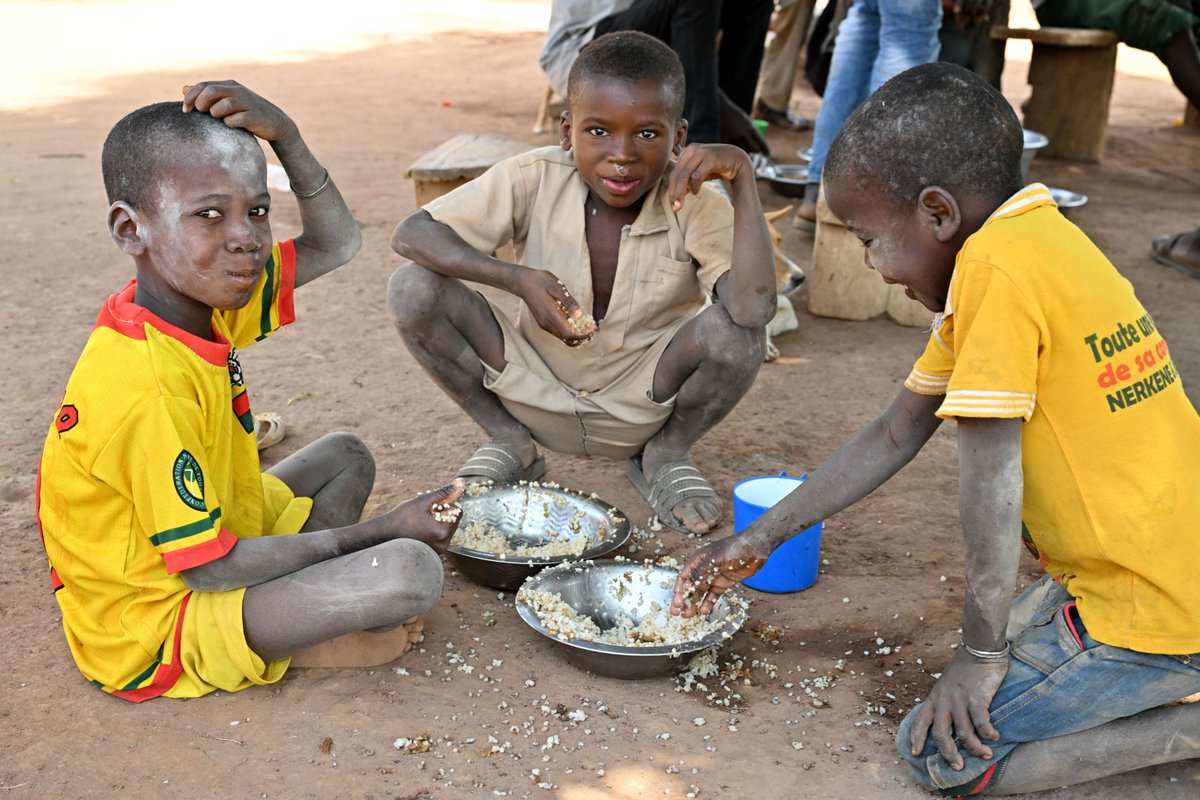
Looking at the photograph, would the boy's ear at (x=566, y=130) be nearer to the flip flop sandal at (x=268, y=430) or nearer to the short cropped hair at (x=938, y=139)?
the flip flop sandal at (x=268, y=430)

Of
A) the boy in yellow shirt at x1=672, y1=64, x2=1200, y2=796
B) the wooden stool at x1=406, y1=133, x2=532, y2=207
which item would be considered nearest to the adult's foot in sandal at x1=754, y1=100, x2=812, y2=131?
the wooden stool at x1=406, y1=133, x2=532, y2=207

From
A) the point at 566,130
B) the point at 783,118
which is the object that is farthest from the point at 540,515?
the point at 783,118

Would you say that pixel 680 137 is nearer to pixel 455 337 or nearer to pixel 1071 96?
pixel 455 337

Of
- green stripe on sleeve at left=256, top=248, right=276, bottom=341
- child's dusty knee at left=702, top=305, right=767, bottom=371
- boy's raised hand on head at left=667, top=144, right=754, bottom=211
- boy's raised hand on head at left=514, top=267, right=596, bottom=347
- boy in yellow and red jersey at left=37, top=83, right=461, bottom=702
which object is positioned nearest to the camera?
boy in yellow and red jersey at left=37, top=83, right=461, bottom=702

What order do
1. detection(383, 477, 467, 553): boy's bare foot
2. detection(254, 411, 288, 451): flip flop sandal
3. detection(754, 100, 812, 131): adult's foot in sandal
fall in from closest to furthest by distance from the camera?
1. detection(383, 477, 467, 553): boy's bare foot
2. detection(254, 411, 288, 451): flip flop sandal
3. detection(754, 100, 812, 131): adult's foot in sandal

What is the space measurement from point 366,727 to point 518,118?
22.7 feet

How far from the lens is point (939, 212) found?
188 cm

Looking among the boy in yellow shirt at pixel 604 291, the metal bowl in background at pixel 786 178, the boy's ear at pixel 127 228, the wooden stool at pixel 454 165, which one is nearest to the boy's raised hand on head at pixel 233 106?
the boy's ear at pixel 127 228

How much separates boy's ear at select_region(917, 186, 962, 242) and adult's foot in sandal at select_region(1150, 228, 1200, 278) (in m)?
3.96

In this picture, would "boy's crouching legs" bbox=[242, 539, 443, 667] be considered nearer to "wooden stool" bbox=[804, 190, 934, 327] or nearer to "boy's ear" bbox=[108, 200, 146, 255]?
"boy's ear" bbox=[108, 200, 146, 255]

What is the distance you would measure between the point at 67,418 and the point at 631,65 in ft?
5.10

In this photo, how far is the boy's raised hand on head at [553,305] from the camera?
9.05ft

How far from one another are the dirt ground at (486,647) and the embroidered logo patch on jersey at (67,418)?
554 millimetres

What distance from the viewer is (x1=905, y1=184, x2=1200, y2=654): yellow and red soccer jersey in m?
1.79
